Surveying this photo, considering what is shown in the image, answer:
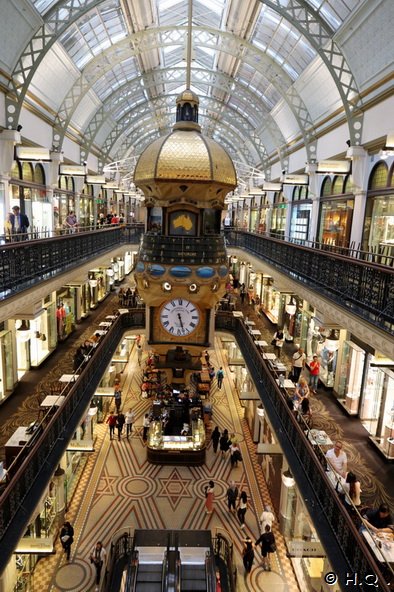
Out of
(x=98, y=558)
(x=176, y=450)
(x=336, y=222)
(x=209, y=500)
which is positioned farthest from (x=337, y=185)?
(x=98, y=558)

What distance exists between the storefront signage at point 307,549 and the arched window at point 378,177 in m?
9.90

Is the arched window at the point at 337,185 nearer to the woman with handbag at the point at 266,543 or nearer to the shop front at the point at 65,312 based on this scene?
the shop front at the point at 65,312

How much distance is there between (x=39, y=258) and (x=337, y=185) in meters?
12.2

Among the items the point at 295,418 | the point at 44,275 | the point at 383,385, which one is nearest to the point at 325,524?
the point at 295,418

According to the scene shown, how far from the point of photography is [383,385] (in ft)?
36.3

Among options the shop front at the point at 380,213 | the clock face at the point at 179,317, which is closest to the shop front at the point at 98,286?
the clock face at the point at 179,317

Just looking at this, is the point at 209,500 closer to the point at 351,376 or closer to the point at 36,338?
the point at 351,376

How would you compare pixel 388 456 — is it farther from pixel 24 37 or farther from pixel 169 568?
pixel 24 37

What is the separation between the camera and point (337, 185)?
59.2 feet

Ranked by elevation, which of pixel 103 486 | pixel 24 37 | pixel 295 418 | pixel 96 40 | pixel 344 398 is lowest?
pixel 103 486

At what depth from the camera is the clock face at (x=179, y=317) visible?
13289 mm

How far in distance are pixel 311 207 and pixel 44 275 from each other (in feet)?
44.6

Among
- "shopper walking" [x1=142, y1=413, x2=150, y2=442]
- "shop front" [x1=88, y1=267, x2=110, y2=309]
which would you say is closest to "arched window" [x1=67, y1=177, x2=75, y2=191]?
"shop front" [x1=88, y1=267, x2=110, y2=309]

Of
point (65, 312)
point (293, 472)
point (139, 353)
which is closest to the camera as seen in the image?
point (293, 472)
